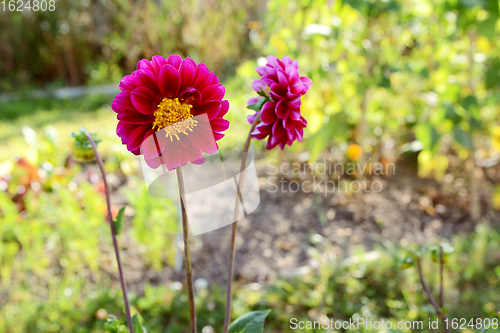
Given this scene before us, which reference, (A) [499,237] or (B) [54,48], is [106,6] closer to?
(B) [54,48]

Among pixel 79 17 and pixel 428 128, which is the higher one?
pixel 79 17

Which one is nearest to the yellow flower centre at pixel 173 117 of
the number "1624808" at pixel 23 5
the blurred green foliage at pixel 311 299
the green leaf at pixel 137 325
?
the green leaf at pixel 137 325

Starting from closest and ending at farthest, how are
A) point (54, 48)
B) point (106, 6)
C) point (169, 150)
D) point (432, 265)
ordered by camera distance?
point (169, 150)
point (432, 265)
point (54, 48)
point (106, 6)

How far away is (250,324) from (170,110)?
1.30 feet

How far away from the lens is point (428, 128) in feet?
5.26

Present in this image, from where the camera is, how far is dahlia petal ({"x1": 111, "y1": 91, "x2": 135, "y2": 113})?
439mm

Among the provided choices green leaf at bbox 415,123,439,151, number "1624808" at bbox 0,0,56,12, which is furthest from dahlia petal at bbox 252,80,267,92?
number "1624808" at bbox 0,0,56,12

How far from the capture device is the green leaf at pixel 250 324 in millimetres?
610

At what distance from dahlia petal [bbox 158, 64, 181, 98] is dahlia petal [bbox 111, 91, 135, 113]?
4 cm

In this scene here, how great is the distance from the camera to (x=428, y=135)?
62.8 inches

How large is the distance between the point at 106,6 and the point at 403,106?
17.1 feet

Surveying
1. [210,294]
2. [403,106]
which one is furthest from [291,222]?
[403,106]

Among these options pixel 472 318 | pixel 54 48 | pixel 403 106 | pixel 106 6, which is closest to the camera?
pixel 472 318

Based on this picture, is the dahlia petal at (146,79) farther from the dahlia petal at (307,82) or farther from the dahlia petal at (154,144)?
the dahlia petal at (307,82)
